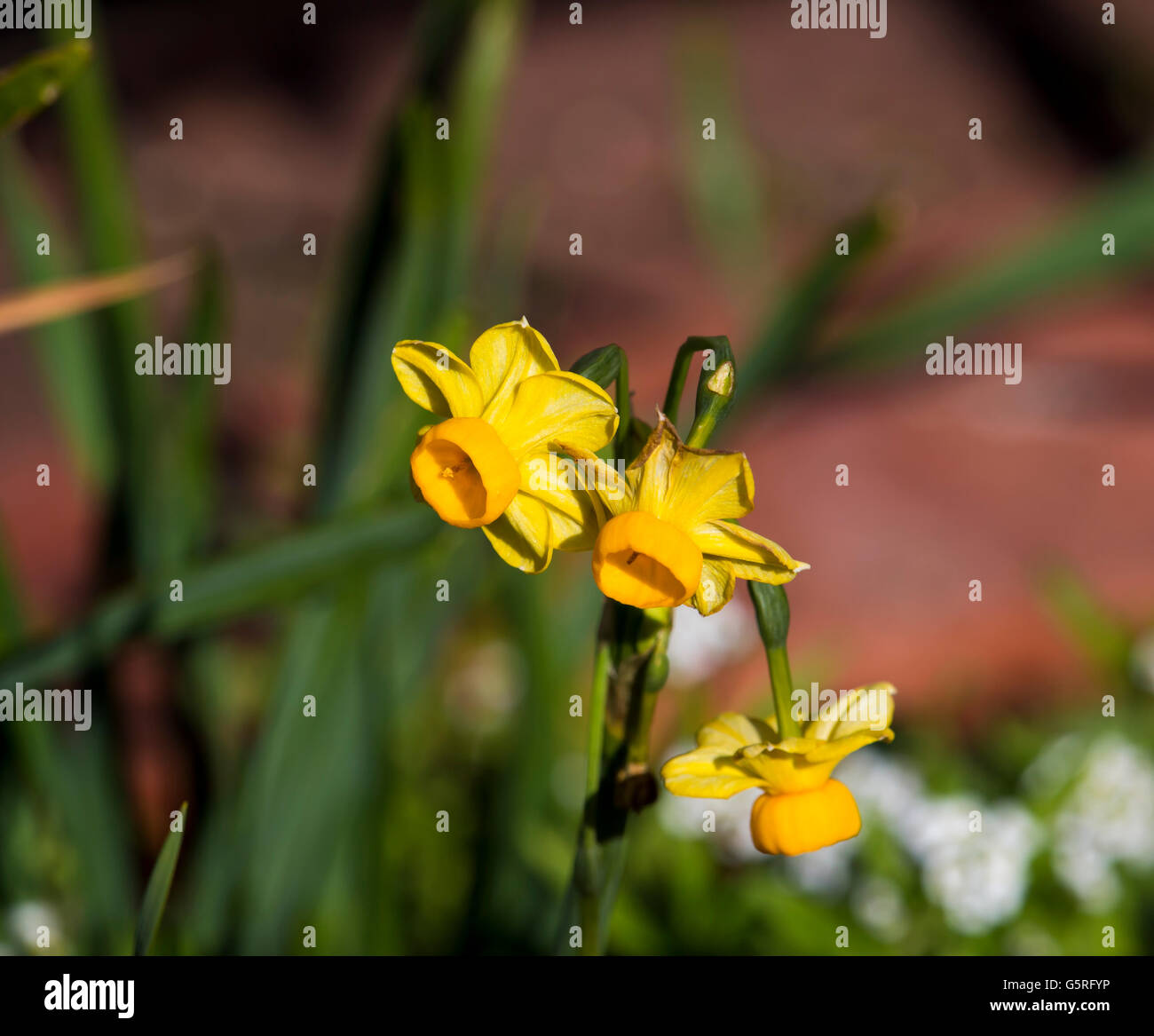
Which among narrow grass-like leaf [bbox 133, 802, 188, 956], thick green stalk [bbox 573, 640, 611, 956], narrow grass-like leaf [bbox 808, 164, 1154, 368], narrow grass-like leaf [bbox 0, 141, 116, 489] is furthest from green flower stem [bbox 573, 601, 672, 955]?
narrow grass-like leaf [bbox 0, 141, 116, 489]

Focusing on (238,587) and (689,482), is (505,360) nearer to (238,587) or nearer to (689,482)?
(689,482)

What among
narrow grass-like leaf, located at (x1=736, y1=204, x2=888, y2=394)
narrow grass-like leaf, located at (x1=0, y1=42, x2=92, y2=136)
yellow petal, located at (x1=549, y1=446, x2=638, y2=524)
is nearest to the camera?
yellow petal, located at (x1=549, y1=446, x2=638, y2=524)

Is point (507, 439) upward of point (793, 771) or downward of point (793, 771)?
upward

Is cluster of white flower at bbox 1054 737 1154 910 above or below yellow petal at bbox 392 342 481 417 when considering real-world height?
below

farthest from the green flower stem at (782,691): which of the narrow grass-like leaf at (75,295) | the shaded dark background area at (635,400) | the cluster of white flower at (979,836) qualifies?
the cluster of white flower at (979,836)

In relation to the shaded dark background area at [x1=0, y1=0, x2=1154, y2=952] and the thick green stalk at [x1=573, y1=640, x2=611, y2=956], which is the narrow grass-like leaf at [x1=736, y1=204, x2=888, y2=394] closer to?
the shaded dark background area at [x1=0, y1=0, x2=1154, y2=952]

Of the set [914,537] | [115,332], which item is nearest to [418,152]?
[115,332]

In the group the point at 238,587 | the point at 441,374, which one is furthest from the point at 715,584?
the point at 238,587
